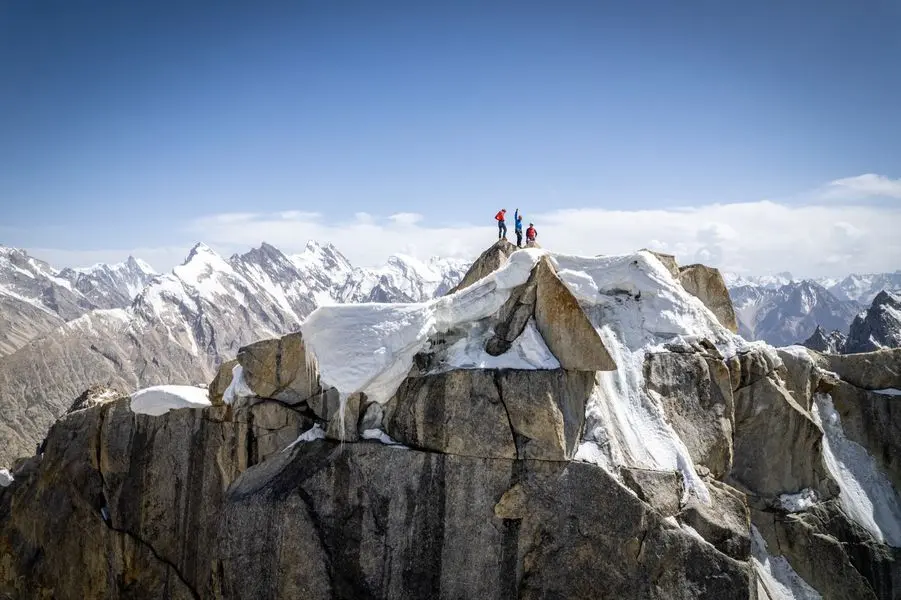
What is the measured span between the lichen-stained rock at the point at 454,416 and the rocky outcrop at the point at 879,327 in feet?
570

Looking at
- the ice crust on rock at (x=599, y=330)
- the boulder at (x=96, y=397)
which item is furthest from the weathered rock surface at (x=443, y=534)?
the boulder at (x=96, y=397)

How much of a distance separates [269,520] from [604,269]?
56.7 feet

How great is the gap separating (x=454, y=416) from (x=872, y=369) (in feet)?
84.1

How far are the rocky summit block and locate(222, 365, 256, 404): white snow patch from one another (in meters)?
8.50

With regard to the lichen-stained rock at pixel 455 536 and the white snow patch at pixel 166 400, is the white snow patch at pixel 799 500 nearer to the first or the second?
the lichen-stained rock at pixel 455 536

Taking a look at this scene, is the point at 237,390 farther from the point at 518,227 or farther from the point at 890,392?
the point at 890,392

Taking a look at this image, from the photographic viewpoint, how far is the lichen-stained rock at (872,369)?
30.6 meters

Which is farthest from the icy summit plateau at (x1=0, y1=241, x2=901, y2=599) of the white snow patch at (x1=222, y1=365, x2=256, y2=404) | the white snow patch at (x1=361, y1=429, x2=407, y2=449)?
the white snow patch at (x1=222, y1=365, x2=256, y2=404)

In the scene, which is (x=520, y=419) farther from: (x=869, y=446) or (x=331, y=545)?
(x=869, y=446)

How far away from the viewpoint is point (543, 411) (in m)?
19.2

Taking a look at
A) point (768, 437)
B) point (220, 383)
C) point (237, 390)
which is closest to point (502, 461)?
point (237, 390)

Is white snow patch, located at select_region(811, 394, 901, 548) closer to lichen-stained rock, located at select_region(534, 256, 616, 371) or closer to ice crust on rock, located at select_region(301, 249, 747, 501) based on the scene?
ice crust on rock, located at select_region(301, 249, 747, 501)

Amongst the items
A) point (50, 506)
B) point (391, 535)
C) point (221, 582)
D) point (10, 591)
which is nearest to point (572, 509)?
point (391, 535)

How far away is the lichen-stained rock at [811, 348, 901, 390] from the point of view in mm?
30562
